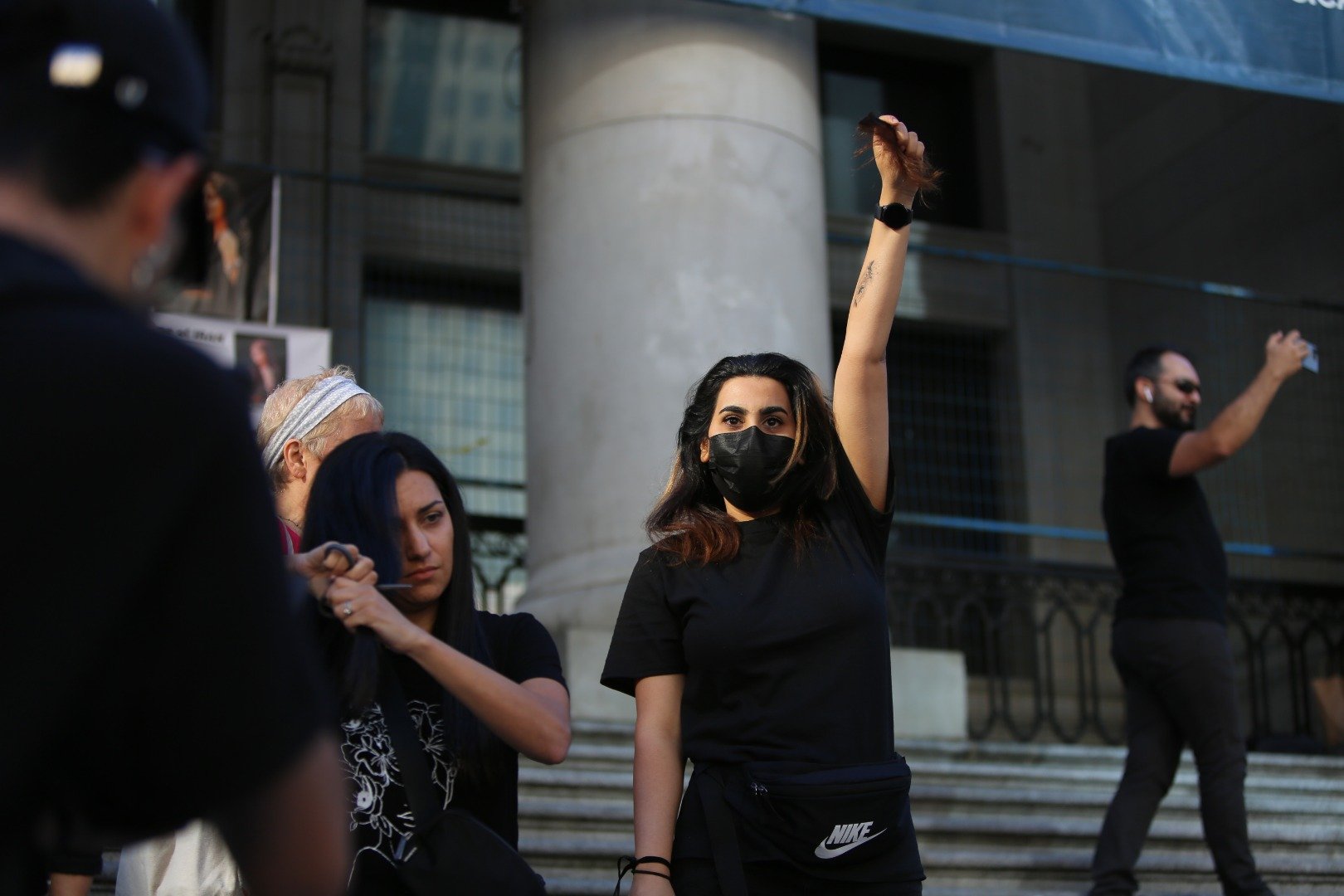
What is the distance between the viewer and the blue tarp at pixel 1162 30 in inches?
301

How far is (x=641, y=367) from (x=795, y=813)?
5.43 m

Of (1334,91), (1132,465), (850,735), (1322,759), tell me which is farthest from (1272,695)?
(850,735)

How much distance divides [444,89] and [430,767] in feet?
39.3

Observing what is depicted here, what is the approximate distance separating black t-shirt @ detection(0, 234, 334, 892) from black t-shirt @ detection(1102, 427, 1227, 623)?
5246 millimetres

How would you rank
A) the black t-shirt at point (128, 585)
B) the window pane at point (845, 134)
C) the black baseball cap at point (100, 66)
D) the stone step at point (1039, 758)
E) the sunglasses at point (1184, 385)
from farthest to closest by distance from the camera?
1. the window pane at point (845, 134)
2. the stone step at point (1039, 758)
3. the sunglasses at point (1184, 385)
4. the black baseball cap at point (100, 66)
5. the black t-shirt at point (128, 585)

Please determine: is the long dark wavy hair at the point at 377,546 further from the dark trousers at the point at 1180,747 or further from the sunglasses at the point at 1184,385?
the sunglasses at the point at 1184,385

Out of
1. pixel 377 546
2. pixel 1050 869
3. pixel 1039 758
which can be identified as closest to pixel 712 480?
pixel 377 546

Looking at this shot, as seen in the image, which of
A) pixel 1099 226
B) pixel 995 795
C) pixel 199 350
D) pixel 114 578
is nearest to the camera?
pixel 114 578

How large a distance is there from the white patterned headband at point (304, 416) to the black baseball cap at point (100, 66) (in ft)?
8.56

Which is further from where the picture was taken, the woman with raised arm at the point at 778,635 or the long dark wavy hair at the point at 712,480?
the long dark wavy hair at the point at 712,480

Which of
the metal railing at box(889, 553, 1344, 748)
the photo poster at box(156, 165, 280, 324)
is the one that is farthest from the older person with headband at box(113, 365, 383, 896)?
the metal railing at box(889, 553, 1344, 748)

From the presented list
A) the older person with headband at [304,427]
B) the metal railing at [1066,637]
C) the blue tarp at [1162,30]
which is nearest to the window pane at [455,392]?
the metal railing at [1066,637]

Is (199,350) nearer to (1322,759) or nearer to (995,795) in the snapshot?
(995,795)

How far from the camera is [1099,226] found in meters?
15.9
